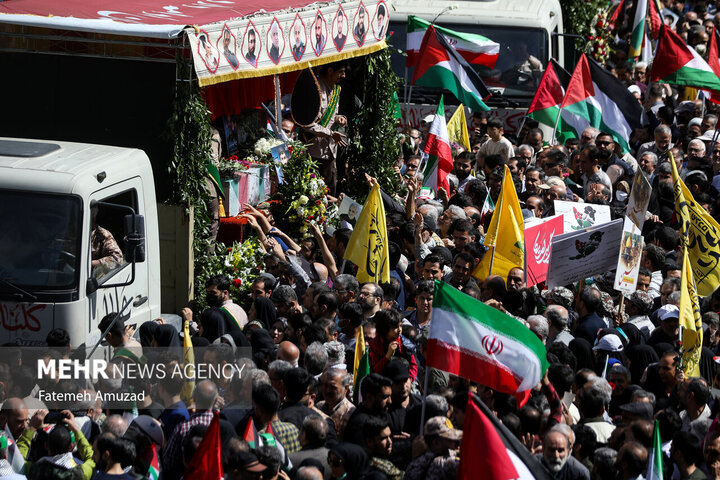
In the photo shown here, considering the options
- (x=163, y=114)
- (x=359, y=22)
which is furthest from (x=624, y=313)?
(x=359, y=22)

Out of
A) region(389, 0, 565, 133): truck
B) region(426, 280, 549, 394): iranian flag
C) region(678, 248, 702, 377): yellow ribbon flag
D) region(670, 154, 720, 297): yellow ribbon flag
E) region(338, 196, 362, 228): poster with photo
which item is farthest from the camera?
region(389, 0, 565, 133): truck

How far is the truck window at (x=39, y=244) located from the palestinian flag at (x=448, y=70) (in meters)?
9.00

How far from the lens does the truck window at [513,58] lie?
18703 mm

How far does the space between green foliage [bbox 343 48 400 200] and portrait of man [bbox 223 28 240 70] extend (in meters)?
4.15

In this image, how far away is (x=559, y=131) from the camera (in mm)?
→ 16656

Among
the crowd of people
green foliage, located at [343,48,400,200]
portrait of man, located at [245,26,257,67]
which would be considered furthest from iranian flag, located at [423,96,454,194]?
portrait of man, located at [245,26,257,67]

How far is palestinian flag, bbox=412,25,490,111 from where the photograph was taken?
669 inches

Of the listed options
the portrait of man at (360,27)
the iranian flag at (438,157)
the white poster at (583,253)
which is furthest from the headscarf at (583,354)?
the portrait of man at (360,27)

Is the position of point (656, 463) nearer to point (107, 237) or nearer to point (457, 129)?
point (107, 237)

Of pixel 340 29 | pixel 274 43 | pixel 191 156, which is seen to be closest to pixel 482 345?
pixel 191 156

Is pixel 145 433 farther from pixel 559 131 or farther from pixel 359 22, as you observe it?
pixel 559 131

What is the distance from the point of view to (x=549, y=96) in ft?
54.3

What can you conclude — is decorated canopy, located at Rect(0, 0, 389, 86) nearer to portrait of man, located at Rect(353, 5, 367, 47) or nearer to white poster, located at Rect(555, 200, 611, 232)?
portrait of man, located at Rect(353, 5, 367, 47)

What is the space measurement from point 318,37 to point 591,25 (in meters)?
12.9
